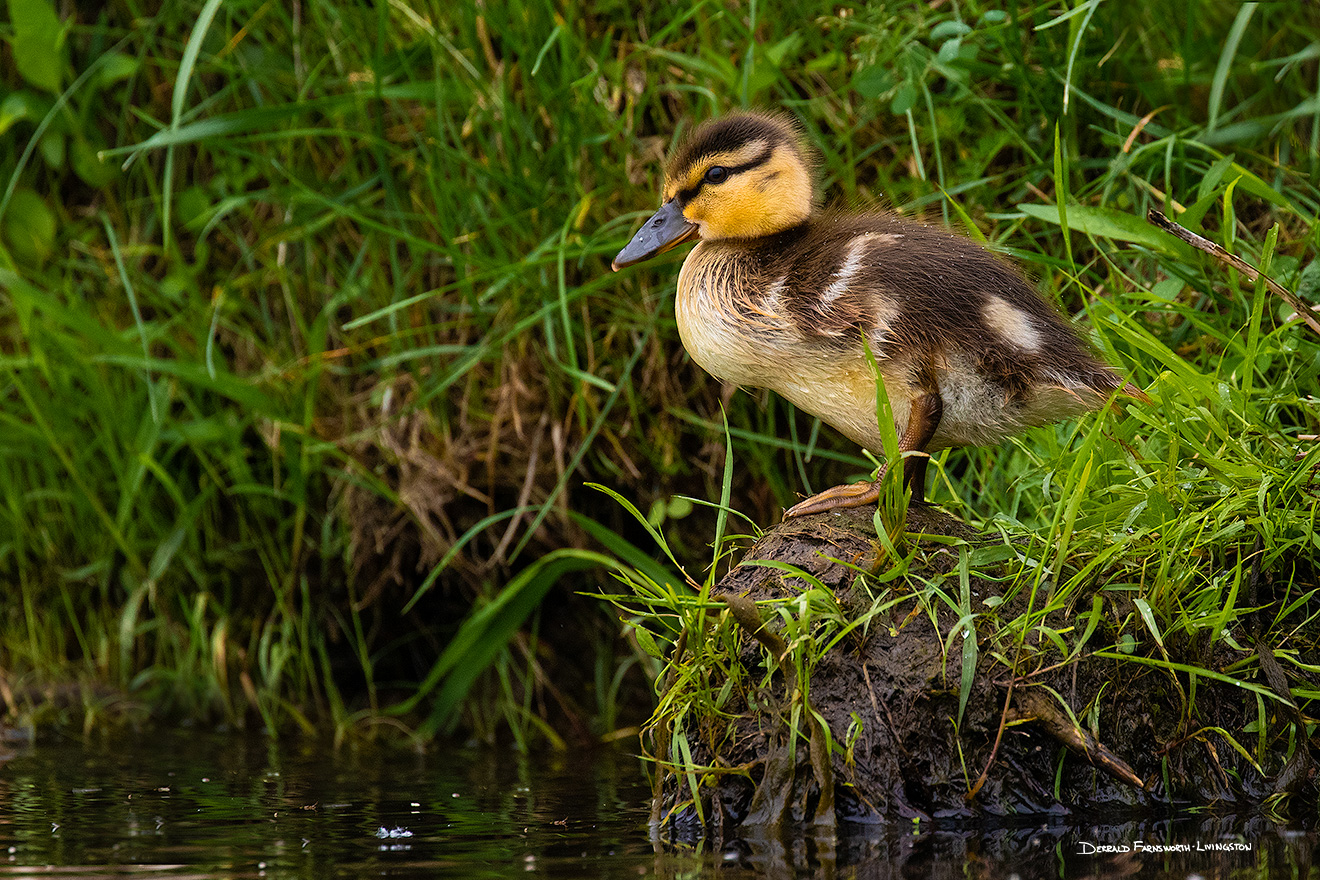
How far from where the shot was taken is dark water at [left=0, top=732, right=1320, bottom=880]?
2.42 m

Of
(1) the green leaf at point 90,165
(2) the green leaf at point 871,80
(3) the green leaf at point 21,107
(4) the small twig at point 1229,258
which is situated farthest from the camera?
(1) the green leaf at point 90,165

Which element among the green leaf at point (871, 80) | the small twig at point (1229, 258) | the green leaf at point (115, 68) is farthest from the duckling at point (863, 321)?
the green leaf at point (115, 68)

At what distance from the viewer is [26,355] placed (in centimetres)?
531

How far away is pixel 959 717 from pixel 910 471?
61cm

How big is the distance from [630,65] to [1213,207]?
2.03 m

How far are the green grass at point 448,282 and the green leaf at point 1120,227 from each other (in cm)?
1

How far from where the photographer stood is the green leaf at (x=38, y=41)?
5.28 meters

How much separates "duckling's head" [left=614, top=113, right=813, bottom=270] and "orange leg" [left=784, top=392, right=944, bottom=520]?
68 centimetres

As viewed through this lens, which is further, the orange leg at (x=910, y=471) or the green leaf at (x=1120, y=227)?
the green leaf at (x=1120, y=227)

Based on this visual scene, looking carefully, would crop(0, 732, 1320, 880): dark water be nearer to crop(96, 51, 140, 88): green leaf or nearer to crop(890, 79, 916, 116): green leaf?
crop(890, 79, 916, 116): green leaf

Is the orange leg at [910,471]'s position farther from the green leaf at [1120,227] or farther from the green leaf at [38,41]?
the green leaf at [38,41]

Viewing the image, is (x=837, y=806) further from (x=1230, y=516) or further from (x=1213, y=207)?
(x=1213, y=207)

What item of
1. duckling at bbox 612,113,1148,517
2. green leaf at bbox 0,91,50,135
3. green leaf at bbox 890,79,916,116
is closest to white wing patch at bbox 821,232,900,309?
duckling at bbox 612,113,1148,517

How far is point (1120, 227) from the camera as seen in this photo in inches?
148
